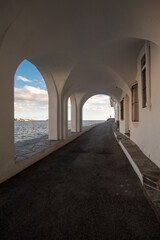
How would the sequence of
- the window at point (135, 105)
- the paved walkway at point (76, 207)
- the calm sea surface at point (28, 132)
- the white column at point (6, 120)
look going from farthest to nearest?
the calm sea surface at point (28, 132) < the window at point (135, 105) < the white column at point (6, 120) < the paved walkway at point (76, 207)

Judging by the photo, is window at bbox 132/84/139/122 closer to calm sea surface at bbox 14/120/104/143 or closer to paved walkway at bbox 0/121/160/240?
paved walkway at bbox 0/121/160/240

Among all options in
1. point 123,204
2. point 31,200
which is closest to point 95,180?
point 123,204

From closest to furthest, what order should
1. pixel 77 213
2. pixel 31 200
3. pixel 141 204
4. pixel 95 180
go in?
pixel 77 213
pixel 141 204
pixel 31 200
pixel 95 180

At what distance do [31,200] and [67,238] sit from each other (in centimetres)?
113

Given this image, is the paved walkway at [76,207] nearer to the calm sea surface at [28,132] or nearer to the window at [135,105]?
the window at [135,105]

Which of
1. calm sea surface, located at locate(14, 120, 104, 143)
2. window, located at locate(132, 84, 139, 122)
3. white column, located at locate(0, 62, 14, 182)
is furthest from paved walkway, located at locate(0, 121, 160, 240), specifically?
calm sea surface, located at locate(14, 120, 104, 143)

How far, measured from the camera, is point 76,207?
7.19ft

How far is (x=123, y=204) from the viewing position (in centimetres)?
225

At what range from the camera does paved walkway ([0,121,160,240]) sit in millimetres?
1690

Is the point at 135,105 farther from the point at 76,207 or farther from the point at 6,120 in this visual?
the point at 6,120

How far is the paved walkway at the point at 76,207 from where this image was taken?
1.69 meters

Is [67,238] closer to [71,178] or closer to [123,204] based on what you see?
[123,204]

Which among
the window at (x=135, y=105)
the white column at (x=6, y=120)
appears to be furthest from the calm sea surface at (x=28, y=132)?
the window at (x=135, y=105)

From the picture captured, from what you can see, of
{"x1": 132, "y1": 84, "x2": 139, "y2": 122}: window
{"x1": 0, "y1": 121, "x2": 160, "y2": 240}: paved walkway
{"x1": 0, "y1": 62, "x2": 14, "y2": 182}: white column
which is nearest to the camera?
{"x1": 0, "y1": 121, "x2": 160, "y2": 240}: paved walkway
